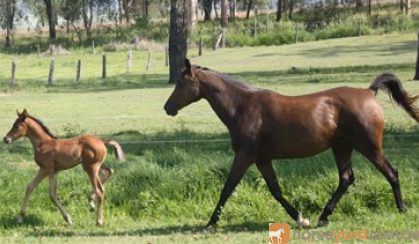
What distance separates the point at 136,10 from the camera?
101062 mm

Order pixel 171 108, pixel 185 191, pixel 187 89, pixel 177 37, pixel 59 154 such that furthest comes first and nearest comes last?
pixel 177 37 → pixel 185 191 → pixel 59 154 → pixel 171 108 → pixel 187 89

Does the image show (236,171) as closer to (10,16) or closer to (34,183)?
(34,183)

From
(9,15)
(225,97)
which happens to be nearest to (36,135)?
(225,97)

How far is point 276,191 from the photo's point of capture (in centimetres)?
989

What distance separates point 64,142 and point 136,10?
92.0m

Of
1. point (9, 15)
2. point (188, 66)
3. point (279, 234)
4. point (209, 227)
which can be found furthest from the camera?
point (9, 15)

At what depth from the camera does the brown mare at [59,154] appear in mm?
10477

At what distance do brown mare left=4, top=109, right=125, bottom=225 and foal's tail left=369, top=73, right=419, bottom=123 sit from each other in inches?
144

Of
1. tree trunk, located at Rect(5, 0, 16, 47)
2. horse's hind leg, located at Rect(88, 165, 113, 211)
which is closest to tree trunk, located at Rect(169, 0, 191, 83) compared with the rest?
horse's hind leg, located at Rect(88, 165, 113, 211)

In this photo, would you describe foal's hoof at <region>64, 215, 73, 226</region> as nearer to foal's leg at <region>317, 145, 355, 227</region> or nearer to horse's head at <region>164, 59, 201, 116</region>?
horse's head at <region>164, 59, 201, 116</region>

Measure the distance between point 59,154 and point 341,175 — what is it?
3814mm

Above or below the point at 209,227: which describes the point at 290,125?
above

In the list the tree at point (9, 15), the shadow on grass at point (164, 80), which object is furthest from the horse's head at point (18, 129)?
the tree at point (9, 15)

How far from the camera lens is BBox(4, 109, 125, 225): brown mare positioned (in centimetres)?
1048
